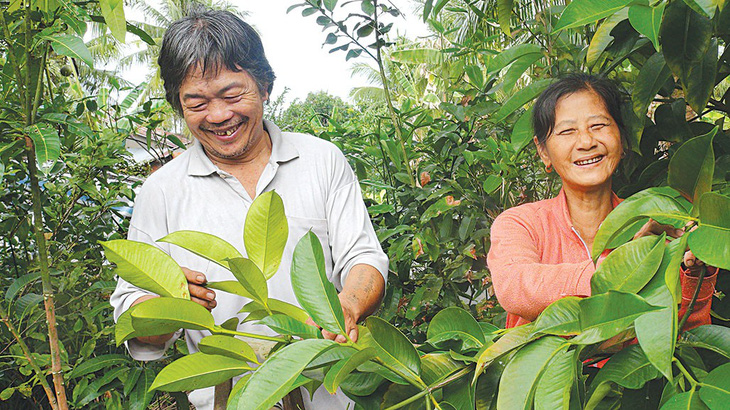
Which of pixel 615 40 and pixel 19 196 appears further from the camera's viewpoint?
pixel 19 196

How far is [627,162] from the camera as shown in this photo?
49.9 inches

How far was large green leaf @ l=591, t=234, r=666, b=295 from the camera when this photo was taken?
46 centimetres

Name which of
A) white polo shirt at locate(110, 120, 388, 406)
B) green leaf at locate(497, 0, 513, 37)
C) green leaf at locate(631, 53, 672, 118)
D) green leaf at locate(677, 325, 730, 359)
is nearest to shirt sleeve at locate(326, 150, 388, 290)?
white polo shirt at locate(110, 120, 388, 406)

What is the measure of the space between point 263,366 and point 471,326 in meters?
0.21

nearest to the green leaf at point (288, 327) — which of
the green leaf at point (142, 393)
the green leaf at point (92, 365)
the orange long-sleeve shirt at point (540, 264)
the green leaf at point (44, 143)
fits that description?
the orange long-sleeve shirt at point (540, 264)

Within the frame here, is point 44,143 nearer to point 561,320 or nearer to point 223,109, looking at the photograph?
point 223,109

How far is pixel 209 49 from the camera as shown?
4.67ft

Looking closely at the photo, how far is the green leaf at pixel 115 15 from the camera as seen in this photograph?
2.17ft

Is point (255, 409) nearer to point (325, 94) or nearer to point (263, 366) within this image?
point (263, 366)

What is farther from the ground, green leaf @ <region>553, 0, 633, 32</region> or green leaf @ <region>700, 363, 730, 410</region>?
green leaf @ <region>553, 0, 633, 32</region>

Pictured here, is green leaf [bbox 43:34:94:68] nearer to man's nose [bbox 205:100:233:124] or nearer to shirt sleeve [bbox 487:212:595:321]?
man's nose [bbox 205:100:233:124]

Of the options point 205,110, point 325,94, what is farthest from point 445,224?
point 325,94

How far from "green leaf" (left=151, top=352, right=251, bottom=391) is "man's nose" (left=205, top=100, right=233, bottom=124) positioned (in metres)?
0.98

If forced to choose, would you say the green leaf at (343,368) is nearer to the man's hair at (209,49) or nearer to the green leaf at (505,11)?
the green leaf at (505,11)
